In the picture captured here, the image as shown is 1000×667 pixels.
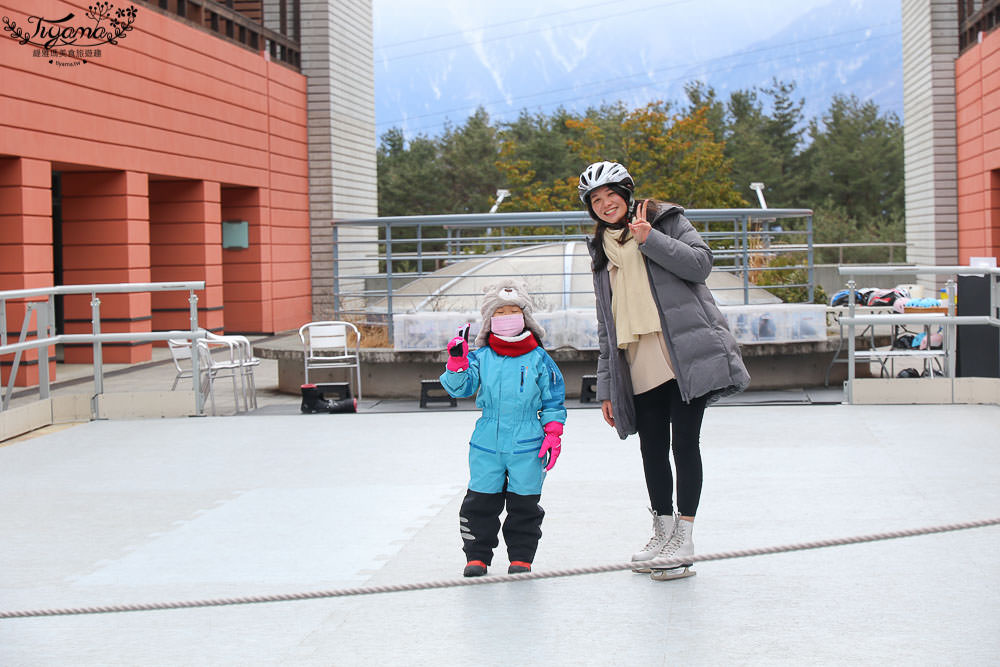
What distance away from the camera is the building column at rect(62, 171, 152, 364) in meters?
18.8

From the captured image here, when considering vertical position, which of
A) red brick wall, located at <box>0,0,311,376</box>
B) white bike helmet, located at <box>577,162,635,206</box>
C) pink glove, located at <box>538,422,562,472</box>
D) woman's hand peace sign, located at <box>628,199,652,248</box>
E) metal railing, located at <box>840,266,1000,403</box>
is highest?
red brick wall, located at <box>0,0,311,376</box>

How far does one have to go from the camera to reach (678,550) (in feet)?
16.4

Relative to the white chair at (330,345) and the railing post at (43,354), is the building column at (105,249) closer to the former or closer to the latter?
the white chair at (330,345)

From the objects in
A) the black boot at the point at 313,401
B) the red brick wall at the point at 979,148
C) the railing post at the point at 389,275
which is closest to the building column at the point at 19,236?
the railing post at the point at 389,275

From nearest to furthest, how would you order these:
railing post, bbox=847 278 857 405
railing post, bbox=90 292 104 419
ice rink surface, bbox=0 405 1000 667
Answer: ice rink surface, bbox=0 405 1000 667 → railing post, bbox=847 278 857 405 → railing post, bbox=90 292 104 419

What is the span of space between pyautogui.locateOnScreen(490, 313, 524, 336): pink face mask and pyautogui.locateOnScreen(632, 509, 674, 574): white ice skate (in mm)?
956

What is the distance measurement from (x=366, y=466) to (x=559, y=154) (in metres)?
57.4

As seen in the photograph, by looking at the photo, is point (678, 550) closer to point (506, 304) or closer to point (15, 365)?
point (506, 304)

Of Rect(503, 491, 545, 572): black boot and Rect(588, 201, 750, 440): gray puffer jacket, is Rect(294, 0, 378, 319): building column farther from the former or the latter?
Rect(588, 201, 750, 440): gray puffer jacket

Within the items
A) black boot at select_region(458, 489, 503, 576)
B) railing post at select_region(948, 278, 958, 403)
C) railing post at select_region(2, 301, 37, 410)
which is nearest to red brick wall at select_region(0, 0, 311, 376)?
railing post at select_region(2, 301, 37, 410)

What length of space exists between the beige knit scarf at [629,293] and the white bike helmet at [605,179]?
184 mm

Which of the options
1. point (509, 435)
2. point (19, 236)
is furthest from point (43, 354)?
point (509, 435)

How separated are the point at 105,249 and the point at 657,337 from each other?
1554 centimetres

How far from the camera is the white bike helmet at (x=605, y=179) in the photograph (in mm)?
4973
